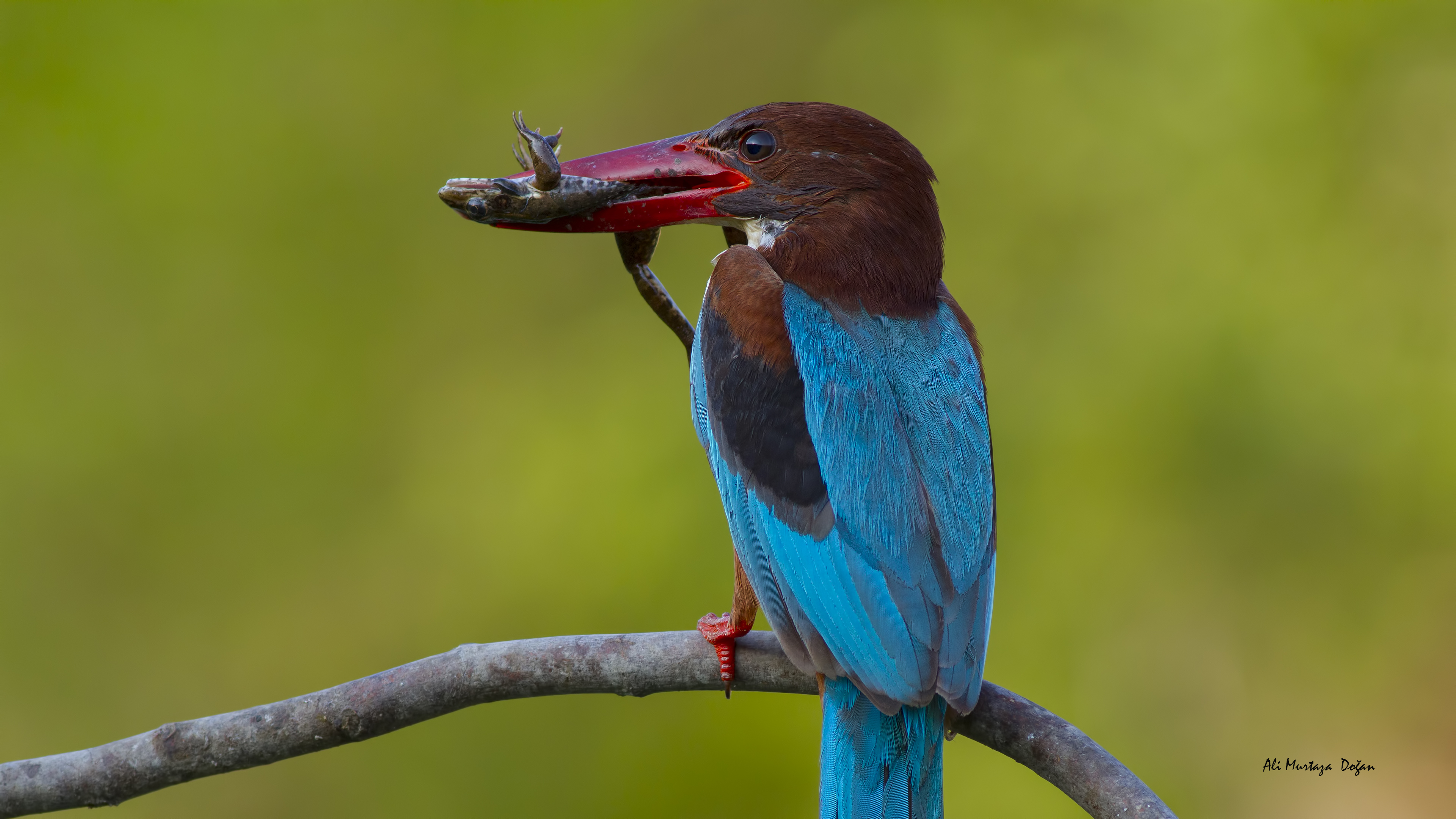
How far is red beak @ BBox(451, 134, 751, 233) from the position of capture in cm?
196

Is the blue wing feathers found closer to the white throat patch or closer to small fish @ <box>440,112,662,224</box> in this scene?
the white throat patch

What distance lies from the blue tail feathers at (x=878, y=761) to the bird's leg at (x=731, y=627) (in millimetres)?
229

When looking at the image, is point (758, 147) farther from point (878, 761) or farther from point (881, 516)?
point (878, 761)

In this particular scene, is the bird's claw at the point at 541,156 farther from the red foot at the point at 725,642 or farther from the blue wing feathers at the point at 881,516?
the red foot at the point at 725,642

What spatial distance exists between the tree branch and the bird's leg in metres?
0.01

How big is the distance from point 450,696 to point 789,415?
640 millimetres

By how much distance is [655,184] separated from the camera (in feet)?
6.55

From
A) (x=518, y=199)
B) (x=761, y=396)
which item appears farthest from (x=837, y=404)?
(x=518, y=199)

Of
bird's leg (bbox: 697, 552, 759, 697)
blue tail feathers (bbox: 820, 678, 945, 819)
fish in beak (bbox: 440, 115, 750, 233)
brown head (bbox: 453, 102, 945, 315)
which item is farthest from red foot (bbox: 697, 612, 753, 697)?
fish in beak (bbox: 440, 115, 750, 233)

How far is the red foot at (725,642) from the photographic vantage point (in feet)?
5.93

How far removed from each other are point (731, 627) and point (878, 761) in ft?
1.08

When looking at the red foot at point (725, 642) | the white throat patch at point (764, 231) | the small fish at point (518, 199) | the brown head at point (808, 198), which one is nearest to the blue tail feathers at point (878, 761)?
the red foot at point (725, 642)

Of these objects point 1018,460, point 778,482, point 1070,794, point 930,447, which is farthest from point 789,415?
point 1018,460

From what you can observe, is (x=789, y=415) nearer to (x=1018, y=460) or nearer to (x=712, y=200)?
(x=712, y=200)
